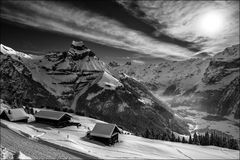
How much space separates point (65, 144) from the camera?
162 ft

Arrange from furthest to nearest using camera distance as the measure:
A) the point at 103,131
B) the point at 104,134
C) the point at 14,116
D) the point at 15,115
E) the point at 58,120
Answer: the point at 58,120 < the point at 15,115 < the point at 14,116 < the point at 103,131 < the point at 104,134

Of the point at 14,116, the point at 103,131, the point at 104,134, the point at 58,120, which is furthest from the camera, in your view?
the point at 58,120

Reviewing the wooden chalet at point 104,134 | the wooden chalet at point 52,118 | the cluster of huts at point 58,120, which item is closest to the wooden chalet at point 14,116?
the cluster of huts at point 58,120

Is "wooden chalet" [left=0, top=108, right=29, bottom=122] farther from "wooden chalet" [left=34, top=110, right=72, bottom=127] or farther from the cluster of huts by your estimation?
"wooden chalet" [left=34, top=110, right=72, bottom=127]

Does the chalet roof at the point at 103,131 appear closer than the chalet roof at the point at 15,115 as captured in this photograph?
Yes

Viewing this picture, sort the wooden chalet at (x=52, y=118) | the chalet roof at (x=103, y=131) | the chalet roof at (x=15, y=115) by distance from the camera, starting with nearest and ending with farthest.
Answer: the chalet roof at (x=103, y=131)
the chalet roof at (x=15, y=115)
the wooden chalet at (x=52, y=118)

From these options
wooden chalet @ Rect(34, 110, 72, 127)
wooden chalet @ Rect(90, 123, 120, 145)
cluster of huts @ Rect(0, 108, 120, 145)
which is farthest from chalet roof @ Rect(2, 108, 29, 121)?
wooden chalet @ Rect(90, 123, 120, 145)

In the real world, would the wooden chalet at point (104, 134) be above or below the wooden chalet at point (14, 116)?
below

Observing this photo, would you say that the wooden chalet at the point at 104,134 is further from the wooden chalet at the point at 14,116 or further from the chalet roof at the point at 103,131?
the wooden chalet at the point at 14,116

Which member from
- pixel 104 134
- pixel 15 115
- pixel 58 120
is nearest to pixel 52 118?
pixel 58 120

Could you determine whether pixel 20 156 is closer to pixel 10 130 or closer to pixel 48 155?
pixel 48 155

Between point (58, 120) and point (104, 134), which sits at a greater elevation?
point (58, 120)

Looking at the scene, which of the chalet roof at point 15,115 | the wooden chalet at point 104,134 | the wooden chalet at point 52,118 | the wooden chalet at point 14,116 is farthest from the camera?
the wooden chalet at point 52,118

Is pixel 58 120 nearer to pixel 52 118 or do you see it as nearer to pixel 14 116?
pixel 52 118
